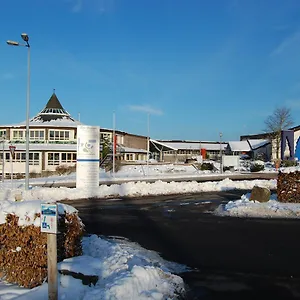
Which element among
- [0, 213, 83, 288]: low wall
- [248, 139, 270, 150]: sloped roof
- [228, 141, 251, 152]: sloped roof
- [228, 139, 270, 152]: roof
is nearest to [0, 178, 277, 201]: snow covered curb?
[0, 213, 83, 288]: low wall

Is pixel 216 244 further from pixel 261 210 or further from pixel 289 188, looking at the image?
pixel 289 188

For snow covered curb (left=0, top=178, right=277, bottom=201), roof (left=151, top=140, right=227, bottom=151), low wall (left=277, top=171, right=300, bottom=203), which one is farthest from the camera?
roof (left=151, top=140, right=227, bottom=151)

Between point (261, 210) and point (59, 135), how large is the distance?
4226cm

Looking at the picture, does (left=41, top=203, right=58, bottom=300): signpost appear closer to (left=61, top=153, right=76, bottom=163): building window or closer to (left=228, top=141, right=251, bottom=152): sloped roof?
(left=61, top=153, right=76, bottom=163): building window

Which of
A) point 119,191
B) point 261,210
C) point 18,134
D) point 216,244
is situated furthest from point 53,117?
point 216,244

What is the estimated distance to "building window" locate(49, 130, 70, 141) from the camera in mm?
52031

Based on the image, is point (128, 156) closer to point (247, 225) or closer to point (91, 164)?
point (91, 164)

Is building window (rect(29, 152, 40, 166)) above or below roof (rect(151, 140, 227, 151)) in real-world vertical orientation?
below

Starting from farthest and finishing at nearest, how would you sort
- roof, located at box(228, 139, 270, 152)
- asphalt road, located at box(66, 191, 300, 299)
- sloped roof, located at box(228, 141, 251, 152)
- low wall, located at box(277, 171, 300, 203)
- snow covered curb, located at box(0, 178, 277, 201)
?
sloped roof, located at box(228, 141, 251, 152) < roof, located at box(228, 139, 270, 152) < snow covered curb, located at box(0, 178, 277, 201) < low wall, located at box(277, 171, 300, 203) < asphalt road, located at box(66, 191, 300, 299)

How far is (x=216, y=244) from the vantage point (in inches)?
360

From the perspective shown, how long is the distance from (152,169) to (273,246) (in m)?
37.9

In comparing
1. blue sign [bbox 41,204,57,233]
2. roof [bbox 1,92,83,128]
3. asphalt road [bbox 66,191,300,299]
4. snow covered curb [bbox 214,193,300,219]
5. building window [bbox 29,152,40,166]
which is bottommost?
asphalt road [bbox 66,191,300,299]

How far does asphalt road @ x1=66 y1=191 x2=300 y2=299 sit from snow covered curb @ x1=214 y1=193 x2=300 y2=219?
764 millimetres

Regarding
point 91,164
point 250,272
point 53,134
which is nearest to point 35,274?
point 250,272
